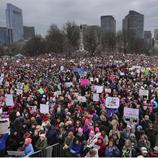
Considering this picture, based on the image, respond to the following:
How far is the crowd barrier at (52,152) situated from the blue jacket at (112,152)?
1.36 metres

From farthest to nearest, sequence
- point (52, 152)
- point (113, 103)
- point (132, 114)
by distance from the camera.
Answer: point (113, 103), point (132, 114), point (52, 152)

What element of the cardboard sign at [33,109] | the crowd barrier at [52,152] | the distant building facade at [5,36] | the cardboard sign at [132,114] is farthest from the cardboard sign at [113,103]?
the distant building facade at [5,36]

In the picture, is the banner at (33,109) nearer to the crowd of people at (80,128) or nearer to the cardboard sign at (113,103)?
the crowd of people at (80,128)

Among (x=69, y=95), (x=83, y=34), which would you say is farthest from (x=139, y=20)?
(x=69, y=95)

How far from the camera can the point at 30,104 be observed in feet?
49.4

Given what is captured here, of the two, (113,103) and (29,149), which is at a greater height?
(113,103)

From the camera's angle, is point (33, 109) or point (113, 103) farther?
point (33, 109)

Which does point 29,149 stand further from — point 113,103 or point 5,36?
point 5,36

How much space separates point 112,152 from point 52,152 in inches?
72.3

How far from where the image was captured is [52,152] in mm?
9531

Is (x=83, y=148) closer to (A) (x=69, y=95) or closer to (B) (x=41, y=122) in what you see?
(B) (x=41, y=122)

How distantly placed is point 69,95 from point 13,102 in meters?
2.98

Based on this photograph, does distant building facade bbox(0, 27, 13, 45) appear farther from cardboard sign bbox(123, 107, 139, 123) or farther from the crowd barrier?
the crowd barrier

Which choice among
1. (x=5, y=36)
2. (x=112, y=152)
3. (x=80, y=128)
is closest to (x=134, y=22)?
(x=5, y=36)
